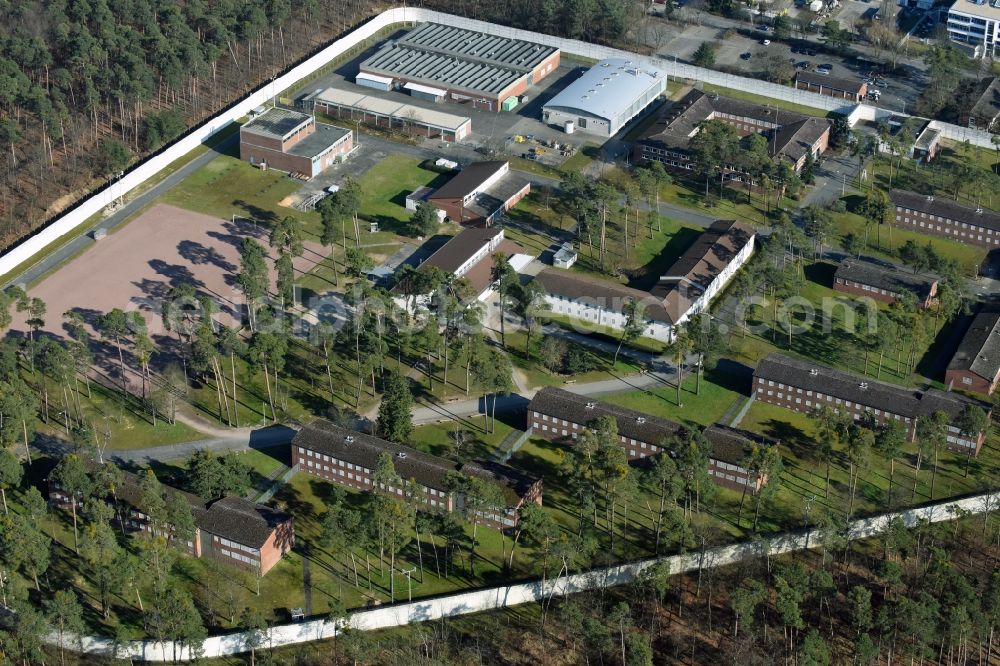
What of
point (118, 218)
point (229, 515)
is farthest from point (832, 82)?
point (229, 515)

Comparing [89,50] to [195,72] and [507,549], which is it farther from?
[507,549]

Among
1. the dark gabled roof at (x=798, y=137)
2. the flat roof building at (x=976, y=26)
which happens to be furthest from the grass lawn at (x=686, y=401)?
the flat roof building at (x=976, y=26)

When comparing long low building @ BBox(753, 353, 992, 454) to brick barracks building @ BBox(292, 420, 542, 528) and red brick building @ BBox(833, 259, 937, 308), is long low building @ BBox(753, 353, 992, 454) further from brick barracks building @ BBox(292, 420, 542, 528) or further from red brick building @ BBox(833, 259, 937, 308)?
brick barracks building @ BBox(292, 420, 542, 528)

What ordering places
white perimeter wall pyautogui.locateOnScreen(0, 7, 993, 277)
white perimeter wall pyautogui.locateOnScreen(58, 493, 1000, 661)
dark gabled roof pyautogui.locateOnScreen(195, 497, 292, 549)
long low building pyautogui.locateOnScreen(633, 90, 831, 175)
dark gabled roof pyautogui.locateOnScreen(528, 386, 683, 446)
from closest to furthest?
white perimeter wall pyautogui.locateOnScreen(58, 493, 1000, 661) → dark gabled roof pyautogui.locateOnScreen(195, 497, 292, 549) → dark gabled roof pyautogui.locateOnScreen(528, 386, 683, 446) → white perimeter wall pyautogui.locateOnScreen(0, 7, 993, 277) → long low building pyautogui.locateOnScreen(633, 90, 831, 175)

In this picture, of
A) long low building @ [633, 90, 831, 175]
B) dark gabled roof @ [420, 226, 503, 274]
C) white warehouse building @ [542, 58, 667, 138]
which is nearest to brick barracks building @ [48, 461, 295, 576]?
dark gabled roof @ [420, 226, 503, 274]

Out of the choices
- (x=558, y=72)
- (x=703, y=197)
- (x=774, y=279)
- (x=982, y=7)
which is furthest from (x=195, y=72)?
(x=982, y=7)

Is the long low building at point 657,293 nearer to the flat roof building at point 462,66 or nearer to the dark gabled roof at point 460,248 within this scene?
the dark gabled roof at point 460,248
